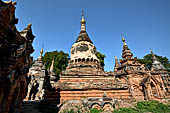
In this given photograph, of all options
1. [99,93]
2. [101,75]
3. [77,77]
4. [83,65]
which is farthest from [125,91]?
[83,65]

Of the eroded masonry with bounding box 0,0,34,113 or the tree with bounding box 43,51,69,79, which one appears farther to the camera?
the tree with bounding box 43,51,69,79

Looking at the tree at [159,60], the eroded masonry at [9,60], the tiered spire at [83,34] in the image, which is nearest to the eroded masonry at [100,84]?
the tiered spire at [83,34]

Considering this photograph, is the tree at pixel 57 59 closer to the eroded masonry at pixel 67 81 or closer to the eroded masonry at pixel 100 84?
the eroded masonry at pixel 67 81

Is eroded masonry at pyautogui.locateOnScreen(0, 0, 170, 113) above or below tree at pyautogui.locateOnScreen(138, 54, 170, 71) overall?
below

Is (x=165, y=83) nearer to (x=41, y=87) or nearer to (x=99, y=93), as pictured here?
(x=99, y=93)

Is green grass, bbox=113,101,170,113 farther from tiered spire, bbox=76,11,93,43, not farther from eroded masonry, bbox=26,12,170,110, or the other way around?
tiered spire, bbox=76,11,93,43

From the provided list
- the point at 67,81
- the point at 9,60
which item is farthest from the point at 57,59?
the point at 9,60

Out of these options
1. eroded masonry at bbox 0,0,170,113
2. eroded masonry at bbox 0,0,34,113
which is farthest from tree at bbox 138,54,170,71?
eroded masonry at bbox 0,0,34,113

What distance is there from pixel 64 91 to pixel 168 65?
41.8m

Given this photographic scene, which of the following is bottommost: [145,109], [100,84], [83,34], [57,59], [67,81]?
[145,109]

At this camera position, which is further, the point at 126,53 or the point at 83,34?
the point at 83,34

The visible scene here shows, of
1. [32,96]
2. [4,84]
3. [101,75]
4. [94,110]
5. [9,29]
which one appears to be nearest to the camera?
[4,84]

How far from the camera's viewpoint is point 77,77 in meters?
12.6

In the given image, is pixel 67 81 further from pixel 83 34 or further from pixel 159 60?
pixel 159 60
